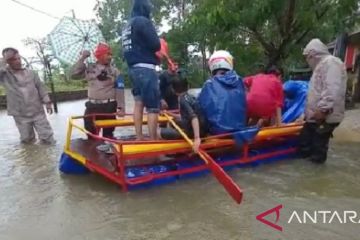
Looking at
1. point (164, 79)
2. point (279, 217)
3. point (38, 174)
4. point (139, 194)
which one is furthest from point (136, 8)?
point (279, 217)

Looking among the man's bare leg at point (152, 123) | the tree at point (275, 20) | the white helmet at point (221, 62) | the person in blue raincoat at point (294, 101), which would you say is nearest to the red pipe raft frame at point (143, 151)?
the man's bare leg at point (152, 123)

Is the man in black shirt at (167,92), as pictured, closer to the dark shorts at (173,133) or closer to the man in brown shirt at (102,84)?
the man in brown shirt at (102,84)

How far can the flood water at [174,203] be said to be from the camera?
3295 mm

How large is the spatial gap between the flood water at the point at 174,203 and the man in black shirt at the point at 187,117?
1.88ft

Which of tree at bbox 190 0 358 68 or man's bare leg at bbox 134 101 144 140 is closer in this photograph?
man's bare leg at bbox 134 101 144 140

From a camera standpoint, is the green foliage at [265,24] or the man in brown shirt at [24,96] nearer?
the man in brown shirt at [24,96]

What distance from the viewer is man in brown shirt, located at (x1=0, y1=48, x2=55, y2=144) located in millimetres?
6543

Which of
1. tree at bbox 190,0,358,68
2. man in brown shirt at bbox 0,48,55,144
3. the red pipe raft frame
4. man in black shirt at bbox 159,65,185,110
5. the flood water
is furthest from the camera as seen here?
tree at bbox 190,0,358,68

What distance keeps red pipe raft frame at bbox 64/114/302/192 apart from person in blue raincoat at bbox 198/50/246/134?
0.20 metres

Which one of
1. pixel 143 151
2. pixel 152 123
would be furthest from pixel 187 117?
pixel 143 151

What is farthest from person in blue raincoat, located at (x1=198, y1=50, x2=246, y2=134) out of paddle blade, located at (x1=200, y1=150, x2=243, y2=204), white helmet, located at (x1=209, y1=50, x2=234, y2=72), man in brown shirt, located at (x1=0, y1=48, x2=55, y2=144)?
man in brown shirt, located at (x1=0, y1=48, x2=55, y2=144)

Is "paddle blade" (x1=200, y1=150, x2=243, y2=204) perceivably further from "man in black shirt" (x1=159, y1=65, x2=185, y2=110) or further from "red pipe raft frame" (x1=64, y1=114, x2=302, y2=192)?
"man in black shirt" (x1=159, y1=65, x2=185, y2=110)

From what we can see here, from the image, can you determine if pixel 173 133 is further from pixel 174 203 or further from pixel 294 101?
pixel 294 101

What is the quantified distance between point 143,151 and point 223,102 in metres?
1.20
